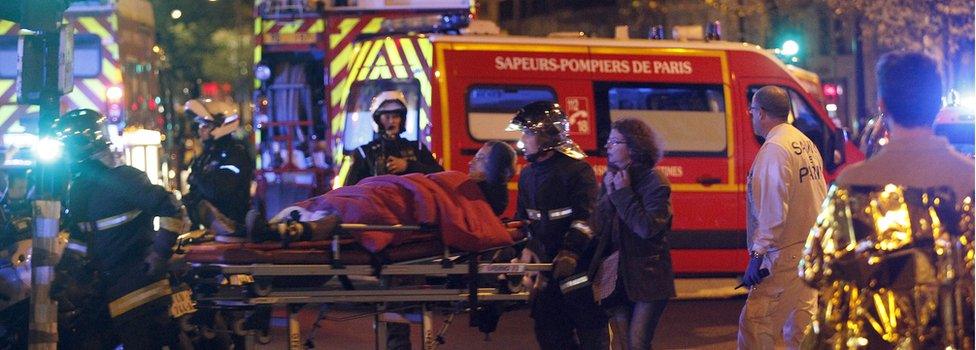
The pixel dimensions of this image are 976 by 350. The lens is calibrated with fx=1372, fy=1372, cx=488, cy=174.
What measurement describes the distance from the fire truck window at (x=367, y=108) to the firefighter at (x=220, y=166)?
230 cm

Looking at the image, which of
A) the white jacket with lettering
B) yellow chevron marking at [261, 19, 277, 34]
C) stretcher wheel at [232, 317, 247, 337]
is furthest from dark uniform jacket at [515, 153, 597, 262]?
yellow chevron marking at [261, 19, 277, 34]

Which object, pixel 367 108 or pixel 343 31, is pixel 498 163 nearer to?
pixel 367 108

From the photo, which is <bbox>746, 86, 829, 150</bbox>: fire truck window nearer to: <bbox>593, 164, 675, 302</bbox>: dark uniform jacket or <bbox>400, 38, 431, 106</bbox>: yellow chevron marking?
<bbox>400, 38, 431, 106</bbox>: yellow chevron marking

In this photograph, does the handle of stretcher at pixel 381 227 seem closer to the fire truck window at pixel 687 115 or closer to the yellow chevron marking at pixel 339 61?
the fire truck window at pixel 687 115

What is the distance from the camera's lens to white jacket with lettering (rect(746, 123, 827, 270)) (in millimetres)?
6391

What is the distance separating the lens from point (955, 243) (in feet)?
11.8

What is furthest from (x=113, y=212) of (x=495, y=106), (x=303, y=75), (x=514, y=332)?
(x=303, y=75)

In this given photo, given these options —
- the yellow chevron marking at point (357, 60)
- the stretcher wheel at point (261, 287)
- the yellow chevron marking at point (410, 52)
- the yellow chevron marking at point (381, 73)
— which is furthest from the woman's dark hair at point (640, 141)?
the yellow chevron marking at point (357, 60)

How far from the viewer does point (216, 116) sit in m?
8.91

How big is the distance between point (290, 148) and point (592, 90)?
13.4 ft

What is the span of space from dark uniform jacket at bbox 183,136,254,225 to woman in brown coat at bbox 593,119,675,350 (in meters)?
2.70

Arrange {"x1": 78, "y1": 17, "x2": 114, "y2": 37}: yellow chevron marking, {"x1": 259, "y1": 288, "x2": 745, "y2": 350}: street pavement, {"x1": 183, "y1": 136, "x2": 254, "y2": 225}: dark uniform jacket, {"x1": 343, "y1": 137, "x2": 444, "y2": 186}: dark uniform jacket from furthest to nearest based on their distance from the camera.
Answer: {"x1": 78, "y1": 17, "x2": 114, "y2": 37}: yellow chevron marking, {"x1": 259, "y1": 288, "x2": 745, "y2": 350}: street pavement, {"x1": 183, "y1": 136, "x2": 254, "y2": 225}: dark uniform jacket, {"x1": 343, "y1": 137, "x2": 444, "y2": 186}: dark uniform jacket

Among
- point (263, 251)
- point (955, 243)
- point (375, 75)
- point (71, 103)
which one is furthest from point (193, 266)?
point (71, 103)

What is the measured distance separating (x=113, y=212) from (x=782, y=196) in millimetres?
3106
